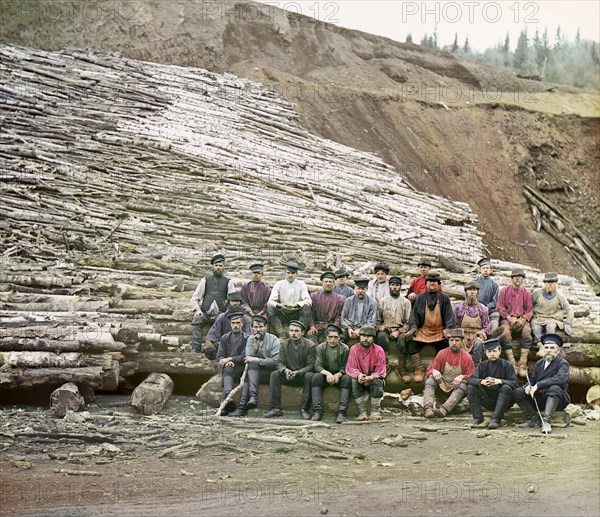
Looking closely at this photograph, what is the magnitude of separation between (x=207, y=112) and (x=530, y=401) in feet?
26.7

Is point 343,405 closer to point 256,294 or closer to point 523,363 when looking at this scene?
point 256,294

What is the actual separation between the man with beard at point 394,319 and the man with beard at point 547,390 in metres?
1.16

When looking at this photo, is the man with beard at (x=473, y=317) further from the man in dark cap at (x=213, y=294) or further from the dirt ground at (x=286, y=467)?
the man in dark cap at (x=213, y=294)

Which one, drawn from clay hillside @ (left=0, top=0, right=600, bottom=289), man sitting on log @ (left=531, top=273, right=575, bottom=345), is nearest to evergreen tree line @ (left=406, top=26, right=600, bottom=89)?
clay hillside @ (left=0, top=0, right=600, bottom=289)

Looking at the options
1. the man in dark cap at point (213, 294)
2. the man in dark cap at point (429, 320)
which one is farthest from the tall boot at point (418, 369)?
the man in dark cap at point (213, 294)

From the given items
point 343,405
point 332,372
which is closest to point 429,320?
point 332,372

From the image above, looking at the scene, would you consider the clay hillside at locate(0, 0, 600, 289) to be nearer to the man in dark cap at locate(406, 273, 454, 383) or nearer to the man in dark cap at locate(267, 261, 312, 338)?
the man in dark cap at locate(267, 261, 312, 338)

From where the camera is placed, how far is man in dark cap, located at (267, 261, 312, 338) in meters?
7.82

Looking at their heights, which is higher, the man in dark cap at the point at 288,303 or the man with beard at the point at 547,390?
the man in dark cap at the point at 288,303

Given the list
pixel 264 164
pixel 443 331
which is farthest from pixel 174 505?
pixel 264 164

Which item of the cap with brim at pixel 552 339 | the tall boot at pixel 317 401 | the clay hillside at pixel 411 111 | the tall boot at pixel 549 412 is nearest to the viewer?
the tall boot at pixel 549 412

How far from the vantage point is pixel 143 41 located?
15.6 metres

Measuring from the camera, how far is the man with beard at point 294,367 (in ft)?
23.7

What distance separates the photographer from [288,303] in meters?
7.83
